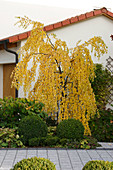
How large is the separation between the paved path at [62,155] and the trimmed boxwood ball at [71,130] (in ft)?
2.02

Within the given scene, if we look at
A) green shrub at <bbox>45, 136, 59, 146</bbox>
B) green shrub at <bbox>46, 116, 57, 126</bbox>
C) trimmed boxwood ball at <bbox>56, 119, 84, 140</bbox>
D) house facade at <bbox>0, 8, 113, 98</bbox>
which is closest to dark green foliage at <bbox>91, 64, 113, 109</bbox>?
house facade at <bbox>0, 8, 113, 98</bbox>

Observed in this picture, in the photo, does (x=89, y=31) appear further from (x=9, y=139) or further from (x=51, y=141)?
(x=9, y=139)

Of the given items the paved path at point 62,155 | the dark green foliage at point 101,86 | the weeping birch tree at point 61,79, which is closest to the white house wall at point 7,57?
the weeping birch tree at point 61,79

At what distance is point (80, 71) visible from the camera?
28.3 feet

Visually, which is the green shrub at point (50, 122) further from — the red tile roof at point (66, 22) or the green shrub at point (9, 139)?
the red tile roof at point (66, 22)

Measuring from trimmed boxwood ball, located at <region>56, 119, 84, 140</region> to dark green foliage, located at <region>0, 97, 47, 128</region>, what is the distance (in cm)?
78

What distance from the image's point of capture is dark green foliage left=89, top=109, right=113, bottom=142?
892 cm

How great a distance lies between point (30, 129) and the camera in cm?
786

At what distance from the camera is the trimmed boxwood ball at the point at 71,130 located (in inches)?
315

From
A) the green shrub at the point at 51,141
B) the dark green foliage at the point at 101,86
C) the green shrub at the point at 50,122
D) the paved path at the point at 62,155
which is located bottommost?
the paved path at the point at 62,155

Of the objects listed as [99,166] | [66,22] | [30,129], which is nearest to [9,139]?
[30,129]

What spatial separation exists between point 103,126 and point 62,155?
2.51 metres

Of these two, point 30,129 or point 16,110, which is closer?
point 30,129

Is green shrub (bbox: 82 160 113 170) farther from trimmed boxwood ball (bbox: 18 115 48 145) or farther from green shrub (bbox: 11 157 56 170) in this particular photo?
trimmed boxwood ball (bbox: 18 115 48 145)
